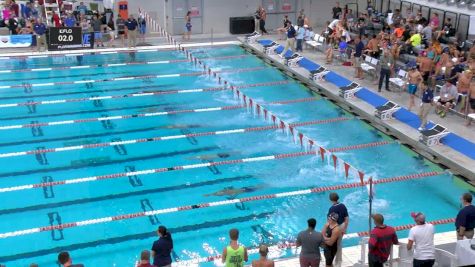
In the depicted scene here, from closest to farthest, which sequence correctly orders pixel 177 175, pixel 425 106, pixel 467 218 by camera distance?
pixel 467 218 < pixel 177 175 < pixel 425 106

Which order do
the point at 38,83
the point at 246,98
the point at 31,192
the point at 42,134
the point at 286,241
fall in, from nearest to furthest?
the point at 286,241 < the point at 31,192 < the point at 42,134 < the point at 246,98 < the point at 38,83

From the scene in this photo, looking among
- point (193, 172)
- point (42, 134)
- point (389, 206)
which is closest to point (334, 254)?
point (389, 206)

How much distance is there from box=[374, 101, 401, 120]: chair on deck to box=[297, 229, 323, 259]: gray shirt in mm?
8194

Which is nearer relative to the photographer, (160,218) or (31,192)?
(160,218)

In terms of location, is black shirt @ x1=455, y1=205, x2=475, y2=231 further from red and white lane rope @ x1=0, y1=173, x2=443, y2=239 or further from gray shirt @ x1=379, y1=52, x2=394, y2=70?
gray shirt @ x1=379, y1=52, x2=394, y2=70

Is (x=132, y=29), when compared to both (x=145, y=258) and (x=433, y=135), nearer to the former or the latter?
(x=433, y=135)

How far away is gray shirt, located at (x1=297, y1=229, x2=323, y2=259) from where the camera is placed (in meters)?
7.21

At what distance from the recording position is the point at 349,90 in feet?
54.4

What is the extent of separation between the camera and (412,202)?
1123cm

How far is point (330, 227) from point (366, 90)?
10018 mm

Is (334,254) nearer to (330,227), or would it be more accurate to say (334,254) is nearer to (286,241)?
(330,227)

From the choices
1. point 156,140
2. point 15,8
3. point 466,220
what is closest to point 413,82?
point 156,140

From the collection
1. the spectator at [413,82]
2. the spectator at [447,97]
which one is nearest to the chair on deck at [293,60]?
the spectator at [413,82]

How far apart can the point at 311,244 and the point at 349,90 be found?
32.5 ft
